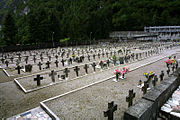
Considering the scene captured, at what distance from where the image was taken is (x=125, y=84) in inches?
314

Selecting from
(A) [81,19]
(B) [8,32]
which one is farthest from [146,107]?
(A) [81,19]

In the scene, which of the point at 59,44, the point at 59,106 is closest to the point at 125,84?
the point at 59,106

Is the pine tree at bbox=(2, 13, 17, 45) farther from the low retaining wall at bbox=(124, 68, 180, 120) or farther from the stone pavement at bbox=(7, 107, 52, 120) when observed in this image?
the low retaining wall at bbox=(124, 68, 180, 120)

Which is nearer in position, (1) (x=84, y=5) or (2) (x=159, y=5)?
(2) (x=159, y=5)

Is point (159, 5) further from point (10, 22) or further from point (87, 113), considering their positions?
point (87, 113)

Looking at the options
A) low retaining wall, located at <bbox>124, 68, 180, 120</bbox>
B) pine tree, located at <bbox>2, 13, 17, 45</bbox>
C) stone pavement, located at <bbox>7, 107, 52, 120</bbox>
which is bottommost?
stone pavement, located at <bbox>7, 107, 52, 120</bbox>

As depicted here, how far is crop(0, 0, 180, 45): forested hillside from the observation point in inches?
1807

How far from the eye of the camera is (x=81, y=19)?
69938 mm

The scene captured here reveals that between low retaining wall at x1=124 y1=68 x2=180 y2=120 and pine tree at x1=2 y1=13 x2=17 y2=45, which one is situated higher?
pine tree at x1=2 y1=13 x2=17 y2=45

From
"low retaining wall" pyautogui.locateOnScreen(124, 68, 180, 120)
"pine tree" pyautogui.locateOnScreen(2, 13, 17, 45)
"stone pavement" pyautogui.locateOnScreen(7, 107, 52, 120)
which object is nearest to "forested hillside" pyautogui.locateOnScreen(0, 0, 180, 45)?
"pine tree" pyautogui.locateOnScreen(2, 13, 17, 45)

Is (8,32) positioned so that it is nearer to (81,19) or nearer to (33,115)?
(81,19)

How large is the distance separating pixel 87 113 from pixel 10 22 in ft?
166

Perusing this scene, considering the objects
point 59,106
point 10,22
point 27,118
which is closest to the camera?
point 27,118

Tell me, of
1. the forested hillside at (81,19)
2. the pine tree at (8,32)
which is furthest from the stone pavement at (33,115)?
the pine tree at (8,32)
